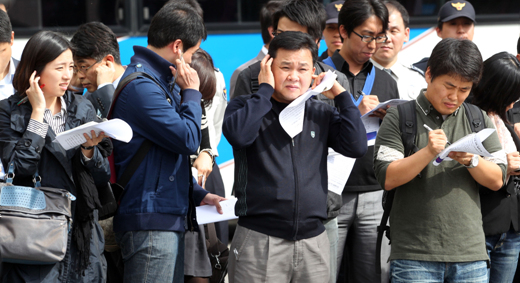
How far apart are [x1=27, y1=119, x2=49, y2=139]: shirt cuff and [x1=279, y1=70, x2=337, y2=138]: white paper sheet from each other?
1.11 m

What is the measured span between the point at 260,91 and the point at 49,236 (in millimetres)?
1208

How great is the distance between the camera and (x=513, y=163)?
11.3 ft

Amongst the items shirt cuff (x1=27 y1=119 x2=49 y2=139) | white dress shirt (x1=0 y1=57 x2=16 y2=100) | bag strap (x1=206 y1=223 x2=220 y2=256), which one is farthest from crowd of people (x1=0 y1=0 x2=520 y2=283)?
white dress shirt (x1=0 y1=57 x2=16 y2=100)

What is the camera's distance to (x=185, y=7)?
3236 millimetres

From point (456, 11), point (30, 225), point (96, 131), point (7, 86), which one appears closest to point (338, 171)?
point (96, 131)

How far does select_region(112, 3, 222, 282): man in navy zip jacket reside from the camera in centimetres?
298

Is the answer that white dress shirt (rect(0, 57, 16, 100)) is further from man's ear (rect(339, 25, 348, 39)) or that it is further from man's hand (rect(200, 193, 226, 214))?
man's ear (rect(339, 25, 348, 39))

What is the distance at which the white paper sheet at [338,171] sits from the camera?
346cm

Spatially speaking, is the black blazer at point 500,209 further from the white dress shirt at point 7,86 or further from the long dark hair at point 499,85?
the white dress shirt at point 7,86

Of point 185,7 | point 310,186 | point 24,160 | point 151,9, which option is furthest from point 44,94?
point 151,9

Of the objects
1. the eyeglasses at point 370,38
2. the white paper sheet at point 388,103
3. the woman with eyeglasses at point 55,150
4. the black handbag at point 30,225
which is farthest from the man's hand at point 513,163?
the black handbag at point 30,225

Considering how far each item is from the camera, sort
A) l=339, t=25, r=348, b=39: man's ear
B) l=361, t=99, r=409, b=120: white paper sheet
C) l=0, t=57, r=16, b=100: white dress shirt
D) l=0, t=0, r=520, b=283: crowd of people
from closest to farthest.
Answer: l=0, t=0, r=520, b=283: crowd of people < l=361, t=99, r=409, b=120: white paper sheet < l=0, t=57, r=16, b=100: white dress shirt < l=339, t=25, r=348, b=39: man's ear

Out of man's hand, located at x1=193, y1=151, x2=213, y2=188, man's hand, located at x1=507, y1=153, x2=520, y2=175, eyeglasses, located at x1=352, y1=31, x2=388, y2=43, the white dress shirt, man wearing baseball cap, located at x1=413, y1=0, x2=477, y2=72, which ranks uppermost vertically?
man wearing baseball cap, located at x1=413, y1=0, x2=477, y2=72

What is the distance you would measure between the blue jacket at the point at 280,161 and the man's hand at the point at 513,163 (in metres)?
0.92
